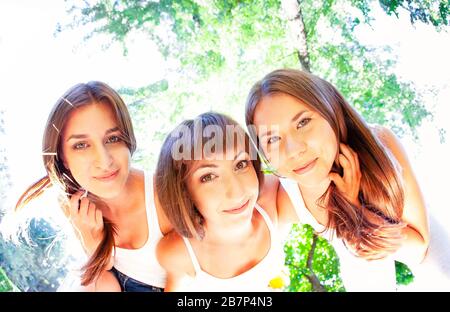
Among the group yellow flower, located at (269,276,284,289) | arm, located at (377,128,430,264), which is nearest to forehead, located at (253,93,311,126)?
arm, located at (377,128,430,264)

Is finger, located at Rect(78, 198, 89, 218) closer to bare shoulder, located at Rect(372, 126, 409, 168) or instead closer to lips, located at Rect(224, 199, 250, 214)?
lips, located at Rect(224, 199, 250, 214)

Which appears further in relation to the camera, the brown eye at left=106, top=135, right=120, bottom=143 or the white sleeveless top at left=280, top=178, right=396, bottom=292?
the white sleeveless top at left=280, top=178, right=396, bottom=292

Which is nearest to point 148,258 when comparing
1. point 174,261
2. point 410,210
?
point 174,261

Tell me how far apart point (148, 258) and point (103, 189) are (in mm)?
300

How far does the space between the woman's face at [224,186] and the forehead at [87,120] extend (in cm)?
35

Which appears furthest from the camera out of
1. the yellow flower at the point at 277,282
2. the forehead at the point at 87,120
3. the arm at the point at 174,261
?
the yellow flower at the point at 277,282

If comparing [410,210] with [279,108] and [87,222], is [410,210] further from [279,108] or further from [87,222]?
[87,222]

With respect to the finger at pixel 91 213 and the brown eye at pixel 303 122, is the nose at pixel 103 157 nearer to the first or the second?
the finger at pixel 91 213

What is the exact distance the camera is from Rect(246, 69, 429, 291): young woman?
171cm

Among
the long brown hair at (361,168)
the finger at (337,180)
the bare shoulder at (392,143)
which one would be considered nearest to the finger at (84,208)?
the long brown hair at (361,168)

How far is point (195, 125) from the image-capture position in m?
1.72

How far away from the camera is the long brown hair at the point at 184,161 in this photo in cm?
171

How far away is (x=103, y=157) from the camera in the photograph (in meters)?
1.70

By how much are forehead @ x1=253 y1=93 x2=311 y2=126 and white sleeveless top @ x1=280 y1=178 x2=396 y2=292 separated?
23 centimetres
